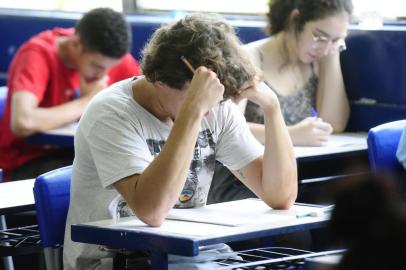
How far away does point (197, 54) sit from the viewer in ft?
6.97

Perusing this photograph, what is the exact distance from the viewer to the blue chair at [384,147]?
2.84m

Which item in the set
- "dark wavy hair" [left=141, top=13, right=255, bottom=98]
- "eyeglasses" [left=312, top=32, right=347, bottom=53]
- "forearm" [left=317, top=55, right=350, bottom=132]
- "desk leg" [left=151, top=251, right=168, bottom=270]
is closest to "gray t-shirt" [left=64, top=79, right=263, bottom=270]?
Answer: "dark wavy hair" [left=141, top=13, right=255, bottom=98]

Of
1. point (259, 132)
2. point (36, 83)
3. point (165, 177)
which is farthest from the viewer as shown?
point (36, 83)

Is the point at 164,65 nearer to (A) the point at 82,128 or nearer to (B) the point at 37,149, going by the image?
(A) the point at 82,128

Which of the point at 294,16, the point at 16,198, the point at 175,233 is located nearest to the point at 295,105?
→ the point at 294,16

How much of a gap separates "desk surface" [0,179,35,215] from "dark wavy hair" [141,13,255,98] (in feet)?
1.95

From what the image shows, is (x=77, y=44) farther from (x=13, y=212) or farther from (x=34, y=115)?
(x=13, y=212)

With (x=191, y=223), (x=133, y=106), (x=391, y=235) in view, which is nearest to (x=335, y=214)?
(x=391, y=235)

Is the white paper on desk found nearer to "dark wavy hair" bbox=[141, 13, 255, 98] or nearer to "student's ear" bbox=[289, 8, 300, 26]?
"dark wavy hair" bbox=[141, 13, 255, 98]

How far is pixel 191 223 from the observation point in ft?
6.82

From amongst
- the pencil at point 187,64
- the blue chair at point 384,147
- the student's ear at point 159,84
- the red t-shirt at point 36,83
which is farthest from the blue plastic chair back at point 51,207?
the red t-shirt at point 36,83

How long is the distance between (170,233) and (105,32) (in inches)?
93.9

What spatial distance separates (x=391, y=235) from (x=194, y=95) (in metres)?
1.56

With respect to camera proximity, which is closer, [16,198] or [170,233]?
[170,233]
